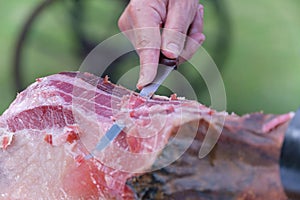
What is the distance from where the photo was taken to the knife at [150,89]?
1.76 m

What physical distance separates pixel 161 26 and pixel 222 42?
2428mm

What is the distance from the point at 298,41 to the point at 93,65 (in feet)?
10.5

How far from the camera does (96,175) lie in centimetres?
184

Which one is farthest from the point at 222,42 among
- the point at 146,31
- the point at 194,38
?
the point at 146,31

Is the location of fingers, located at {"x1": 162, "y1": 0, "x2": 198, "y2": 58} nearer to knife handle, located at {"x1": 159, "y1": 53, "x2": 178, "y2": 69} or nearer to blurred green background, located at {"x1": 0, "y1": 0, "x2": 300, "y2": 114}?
knife handle, located at {"x1": 159, "y1": 53, "x2": 178, "y2": 69}

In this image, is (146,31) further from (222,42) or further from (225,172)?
(222,42)

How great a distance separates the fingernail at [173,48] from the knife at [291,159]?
38.4 inches

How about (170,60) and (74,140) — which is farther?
(170,60)

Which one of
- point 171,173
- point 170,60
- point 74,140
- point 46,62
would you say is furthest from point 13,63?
point 171,173

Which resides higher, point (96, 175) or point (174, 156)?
point (174, 156)

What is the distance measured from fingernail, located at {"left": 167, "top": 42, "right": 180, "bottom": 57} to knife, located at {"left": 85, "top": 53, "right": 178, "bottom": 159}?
0.04 m

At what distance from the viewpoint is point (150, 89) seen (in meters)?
2.14

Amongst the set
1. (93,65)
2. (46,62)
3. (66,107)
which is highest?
(66,107)

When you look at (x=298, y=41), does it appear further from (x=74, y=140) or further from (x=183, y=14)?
(x=74, y=140)
